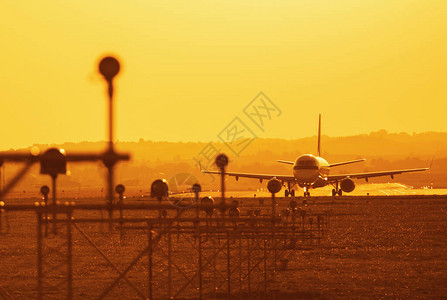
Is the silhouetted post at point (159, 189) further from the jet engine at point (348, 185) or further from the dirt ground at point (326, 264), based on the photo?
the jet engine at point (348, 185)

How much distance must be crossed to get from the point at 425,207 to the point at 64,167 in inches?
3111

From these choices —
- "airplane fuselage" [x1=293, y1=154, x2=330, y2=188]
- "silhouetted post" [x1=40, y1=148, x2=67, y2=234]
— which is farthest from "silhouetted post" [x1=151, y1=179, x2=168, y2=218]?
"airplane fuselage" [x1=293, y1=154, x2=330, y2=188]

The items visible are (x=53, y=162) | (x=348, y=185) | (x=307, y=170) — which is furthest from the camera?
(x=348, y=185)

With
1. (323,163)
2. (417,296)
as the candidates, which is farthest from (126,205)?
(323,163)

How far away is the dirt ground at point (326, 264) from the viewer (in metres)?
27.7

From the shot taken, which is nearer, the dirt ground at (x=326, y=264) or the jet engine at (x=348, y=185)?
the dirt ground at (x=326, y=264)

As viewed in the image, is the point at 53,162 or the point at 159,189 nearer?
the point at 53,162

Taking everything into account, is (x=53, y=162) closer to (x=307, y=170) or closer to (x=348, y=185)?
(x=307, y=170)

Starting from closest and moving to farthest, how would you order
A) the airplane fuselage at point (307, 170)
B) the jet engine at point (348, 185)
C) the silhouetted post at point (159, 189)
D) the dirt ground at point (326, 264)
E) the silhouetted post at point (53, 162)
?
1. the silhouetted post at point (53, 162)
2. the silhouetted post at point (159, 189)
3. the dirt ground at point (326, 264)
4. the airplane fuselage at point (307, 170)
5. the jet engine at point (348, 185)

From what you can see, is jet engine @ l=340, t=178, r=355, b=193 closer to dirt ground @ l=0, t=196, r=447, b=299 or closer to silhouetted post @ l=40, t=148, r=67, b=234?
dirt ground @ l=0, t=196, r=447, b=299

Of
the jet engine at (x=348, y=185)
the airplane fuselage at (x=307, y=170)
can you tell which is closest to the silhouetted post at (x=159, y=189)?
the airplane fuselage at (x=307, y=170)

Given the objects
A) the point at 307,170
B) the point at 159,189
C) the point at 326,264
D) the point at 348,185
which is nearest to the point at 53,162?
the point at 159,189

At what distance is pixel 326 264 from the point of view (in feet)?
117

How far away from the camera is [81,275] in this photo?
32781 mm
